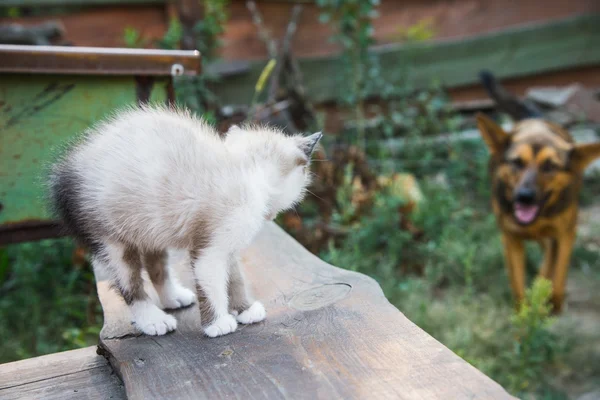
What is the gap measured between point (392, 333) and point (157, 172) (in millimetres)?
806

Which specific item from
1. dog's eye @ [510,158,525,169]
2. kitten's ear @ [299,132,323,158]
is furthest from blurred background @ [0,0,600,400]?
kitten's ear @ [299,132,323,158]

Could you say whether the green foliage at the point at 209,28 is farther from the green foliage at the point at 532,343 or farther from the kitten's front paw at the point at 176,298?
the kitten's front paw at the point at 176,298

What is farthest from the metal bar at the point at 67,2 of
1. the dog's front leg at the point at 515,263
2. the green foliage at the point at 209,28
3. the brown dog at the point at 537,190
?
the dog's front leg at the point at 515,263

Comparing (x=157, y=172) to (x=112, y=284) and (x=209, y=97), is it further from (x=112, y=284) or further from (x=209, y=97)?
(x=209, y=97)

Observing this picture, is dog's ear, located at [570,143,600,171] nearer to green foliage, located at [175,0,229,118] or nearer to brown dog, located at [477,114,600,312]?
brown dog, located at [477,114,600,312]

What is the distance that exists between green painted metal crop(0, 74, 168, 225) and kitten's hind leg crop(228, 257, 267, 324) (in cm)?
102

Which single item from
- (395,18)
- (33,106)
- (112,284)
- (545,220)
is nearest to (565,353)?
(545,220)

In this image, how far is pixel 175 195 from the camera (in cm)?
177

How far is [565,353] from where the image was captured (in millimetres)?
3807

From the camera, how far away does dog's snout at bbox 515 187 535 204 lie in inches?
161

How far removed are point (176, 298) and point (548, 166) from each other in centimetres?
299

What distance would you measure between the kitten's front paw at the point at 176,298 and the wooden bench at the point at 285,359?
0.04 metres

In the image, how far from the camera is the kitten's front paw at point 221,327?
184cm

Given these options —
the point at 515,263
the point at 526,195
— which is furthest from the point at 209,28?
the point at 515,263
